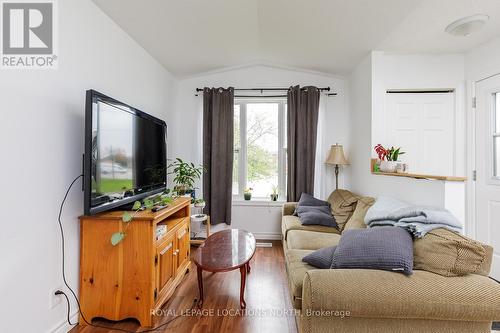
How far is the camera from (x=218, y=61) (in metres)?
3.28

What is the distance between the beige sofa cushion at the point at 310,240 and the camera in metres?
2.09

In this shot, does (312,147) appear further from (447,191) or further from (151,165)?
(151,165)

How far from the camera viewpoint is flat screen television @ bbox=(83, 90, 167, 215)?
1506mm

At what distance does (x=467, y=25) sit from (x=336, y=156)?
1.80m

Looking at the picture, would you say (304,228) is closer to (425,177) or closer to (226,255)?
(226,255)

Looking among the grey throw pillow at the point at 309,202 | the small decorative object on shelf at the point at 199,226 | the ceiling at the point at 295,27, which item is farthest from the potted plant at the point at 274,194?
the ceiling at the point at 295,27

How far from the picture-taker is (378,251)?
1.25 m

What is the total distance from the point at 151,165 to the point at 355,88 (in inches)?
113

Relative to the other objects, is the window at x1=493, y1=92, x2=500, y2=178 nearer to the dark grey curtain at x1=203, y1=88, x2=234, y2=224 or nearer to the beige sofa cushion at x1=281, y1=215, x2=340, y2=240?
the beige sofa cushion at x1=281, y1=215, x2=340, y2=240

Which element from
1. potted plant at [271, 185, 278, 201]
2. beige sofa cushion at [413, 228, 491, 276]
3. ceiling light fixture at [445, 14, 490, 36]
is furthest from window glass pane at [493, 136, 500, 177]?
potted plant at [271, 185, 278, 201]

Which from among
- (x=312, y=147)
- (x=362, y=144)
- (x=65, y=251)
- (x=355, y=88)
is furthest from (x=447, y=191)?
(x=65, y=251)

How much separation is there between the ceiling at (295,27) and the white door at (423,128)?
0.56 meters

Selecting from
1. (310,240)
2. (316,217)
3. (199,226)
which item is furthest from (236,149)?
(310,240)

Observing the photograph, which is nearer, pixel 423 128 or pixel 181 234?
pixel 181 234
